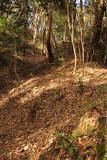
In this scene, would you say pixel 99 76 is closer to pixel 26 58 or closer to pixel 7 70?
pixel 7 70

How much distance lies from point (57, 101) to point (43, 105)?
0.44m

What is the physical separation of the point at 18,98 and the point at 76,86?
2.13 m

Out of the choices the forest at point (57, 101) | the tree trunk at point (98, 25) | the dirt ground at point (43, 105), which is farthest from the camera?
the tree trunk at point (98, 25)

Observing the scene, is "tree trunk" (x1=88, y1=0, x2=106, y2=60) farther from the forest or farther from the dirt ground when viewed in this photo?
the dirt ground

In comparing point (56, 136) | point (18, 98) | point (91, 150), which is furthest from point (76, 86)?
point (91, 150)

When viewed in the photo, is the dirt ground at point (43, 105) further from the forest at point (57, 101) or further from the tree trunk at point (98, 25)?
the tree trunk at point (98, 25)

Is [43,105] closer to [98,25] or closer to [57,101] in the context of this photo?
[57,101]

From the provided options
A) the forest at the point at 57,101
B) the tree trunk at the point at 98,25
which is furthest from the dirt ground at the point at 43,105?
the tree trunk at the point at 98,25

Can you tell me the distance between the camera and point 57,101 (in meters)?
8.24

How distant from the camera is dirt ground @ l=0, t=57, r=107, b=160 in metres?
6.48

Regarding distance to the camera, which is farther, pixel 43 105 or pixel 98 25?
pixel 98 25

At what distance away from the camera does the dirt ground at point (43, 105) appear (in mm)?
6480

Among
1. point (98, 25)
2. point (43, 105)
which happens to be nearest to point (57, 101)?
point (43, 105)

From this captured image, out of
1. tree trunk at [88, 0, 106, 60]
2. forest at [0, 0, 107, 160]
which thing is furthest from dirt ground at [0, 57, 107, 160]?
tree trunk at [88, 0, 106, 60]
